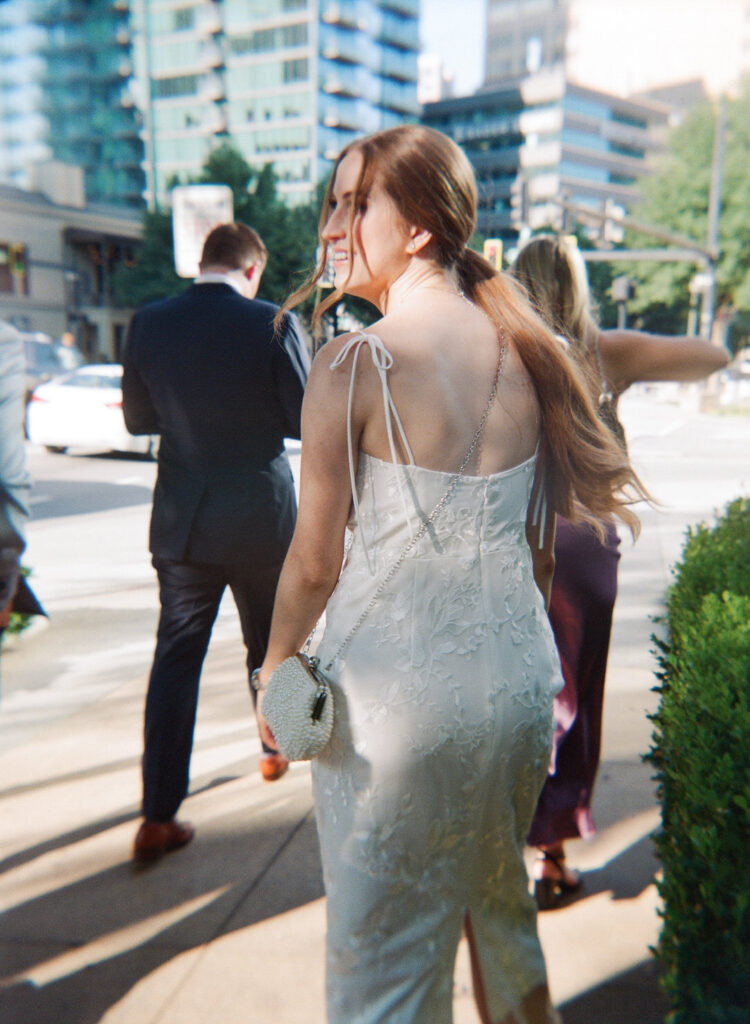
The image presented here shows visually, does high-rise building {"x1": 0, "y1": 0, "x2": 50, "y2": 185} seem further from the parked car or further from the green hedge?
the green hedge

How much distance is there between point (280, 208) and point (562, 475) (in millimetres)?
36343

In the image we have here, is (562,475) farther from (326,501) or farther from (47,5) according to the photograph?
(47,5)

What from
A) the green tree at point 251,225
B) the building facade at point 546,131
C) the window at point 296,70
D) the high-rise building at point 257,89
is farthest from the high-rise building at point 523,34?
the green tree at point 251,225

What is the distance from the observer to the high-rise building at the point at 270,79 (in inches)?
2886

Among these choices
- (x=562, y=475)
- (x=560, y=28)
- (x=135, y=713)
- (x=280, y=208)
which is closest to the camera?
(x=562, y=475)

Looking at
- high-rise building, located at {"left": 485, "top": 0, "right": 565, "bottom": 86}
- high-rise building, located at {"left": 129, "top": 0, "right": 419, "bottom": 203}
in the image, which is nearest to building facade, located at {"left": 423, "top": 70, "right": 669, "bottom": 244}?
high-rise building, located at {"left": 129, "top": 0, "right": 419, "bottom": 203}

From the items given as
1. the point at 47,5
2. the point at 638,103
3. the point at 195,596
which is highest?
the point at 638,103

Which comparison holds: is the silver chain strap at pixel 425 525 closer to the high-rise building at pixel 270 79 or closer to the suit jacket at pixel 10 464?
the suit jacket at pixel 10 464

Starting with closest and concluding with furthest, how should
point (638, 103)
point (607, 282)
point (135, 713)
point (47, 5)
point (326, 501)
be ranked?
1. point (326, 501)
2. point (135, 713)
3. point (47, 5)
4. point (607, 282)
5. point (638, 103)

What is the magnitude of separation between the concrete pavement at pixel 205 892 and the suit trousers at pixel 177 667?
0.25 meters

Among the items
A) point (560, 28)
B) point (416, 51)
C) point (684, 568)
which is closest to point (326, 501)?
point (684, 568)

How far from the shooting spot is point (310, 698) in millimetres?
1482

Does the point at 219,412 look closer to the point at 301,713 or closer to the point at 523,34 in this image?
the point at 301,713

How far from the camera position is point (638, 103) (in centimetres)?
9769
